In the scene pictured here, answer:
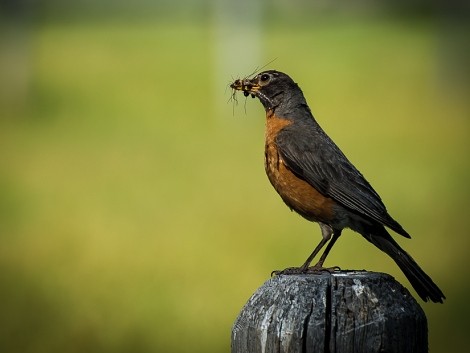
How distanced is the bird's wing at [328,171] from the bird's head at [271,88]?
180 millimetres

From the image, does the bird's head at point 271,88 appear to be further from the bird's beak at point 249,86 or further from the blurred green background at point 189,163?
the blurred green background at point 189,163

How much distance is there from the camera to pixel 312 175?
5.17m

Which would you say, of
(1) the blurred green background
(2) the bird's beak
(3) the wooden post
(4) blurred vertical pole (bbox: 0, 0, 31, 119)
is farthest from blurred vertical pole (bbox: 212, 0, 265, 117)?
(3) the wooden post

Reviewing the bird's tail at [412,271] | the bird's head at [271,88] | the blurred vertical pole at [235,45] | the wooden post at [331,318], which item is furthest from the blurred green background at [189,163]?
the wooden post at [331,318]

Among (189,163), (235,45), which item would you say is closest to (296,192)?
(189,163)

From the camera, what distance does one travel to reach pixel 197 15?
31.5m

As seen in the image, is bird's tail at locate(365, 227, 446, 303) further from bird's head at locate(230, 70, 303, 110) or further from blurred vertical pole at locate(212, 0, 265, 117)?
blurred vertical pole at locate(212, 0, 265, 117)

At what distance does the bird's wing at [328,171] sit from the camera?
497 cm

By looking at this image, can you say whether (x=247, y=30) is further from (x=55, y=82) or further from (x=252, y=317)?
(x=252, y=317)

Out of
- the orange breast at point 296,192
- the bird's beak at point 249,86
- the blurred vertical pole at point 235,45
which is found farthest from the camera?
the blurred vertical pole at point 235,45

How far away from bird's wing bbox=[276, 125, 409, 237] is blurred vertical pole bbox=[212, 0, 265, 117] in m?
14.2

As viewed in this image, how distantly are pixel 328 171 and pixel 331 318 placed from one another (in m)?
2.01

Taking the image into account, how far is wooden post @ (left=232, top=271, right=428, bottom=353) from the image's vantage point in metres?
3.21

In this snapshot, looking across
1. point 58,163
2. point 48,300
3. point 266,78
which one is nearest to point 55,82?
point 58,163
